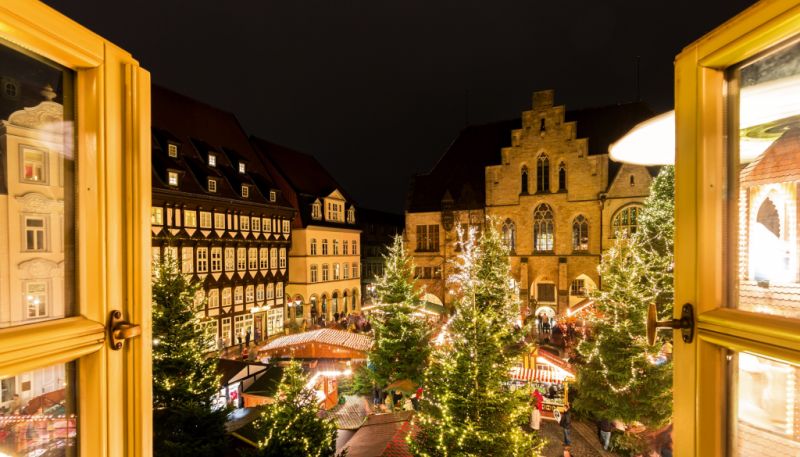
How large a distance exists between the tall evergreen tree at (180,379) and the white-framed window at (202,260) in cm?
1030

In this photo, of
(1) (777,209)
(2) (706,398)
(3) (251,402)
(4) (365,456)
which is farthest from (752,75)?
(3) (251,402)

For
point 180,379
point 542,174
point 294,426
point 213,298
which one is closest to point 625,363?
point 294,426

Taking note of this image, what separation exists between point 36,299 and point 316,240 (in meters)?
26.9

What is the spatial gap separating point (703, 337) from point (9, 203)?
1878mm

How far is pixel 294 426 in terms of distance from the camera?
22.1ft

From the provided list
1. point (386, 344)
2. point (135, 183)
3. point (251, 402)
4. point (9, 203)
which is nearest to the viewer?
point (9, 203)

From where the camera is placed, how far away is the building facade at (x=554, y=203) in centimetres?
2358

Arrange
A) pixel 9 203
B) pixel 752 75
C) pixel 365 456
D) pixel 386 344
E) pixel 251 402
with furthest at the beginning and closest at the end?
pixel 386 344 → pixel 251 402 → pixel 365 456 → pixel 752 75 → pixel 9 203

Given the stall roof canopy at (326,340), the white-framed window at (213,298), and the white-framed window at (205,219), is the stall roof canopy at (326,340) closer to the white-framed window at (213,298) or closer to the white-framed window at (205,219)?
the white-framed window at (213,298)

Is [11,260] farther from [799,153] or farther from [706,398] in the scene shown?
[799,153]

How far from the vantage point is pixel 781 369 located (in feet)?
3.22

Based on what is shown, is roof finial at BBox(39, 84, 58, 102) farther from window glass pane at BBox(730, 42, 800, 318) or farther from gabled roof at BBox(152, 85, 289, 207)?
gabled roof at BBox(152, 85, 289, 207)

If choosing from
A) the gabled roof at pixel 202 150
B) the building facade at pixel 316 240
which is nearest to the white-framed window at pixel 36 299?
the gabled roof at pixel 202 150

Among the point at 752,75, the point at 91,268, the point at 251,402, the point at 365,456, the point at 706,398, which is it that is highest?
the point at 752,75
